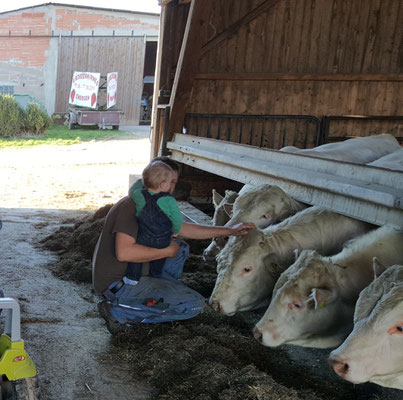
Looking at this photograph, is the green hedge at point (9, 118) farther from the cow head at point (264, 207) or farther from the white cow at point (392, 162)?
the cow head at point (264, 207)

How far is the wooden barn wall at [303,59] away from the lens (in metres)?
9.27

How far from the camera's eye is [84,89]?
74.6 feet

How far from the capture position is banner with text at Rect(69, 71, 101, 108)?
22.5 metres

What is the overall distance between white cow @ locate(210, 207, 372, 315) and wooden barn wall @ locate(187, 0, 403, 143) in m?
5.40

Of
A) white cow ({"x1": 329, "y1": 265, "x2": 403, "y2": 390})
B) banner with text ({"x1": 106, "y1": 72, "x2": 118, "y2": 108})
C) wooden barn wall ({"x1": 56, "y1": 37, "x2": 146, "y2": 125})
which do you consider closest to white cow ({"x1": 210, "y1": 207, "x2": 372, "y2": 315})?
white cow ({"x1": 329, "y1": 265, "x2": 403, "y2": 390})

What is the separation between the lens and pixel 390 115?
31.2ft

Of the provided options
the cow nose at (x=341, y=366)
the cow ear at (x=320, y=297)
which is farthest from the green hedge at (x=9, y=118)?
the cow nose at (x=341, y=366)

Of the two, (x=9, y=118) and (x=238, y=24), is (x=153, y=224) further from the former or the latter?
(x=9, y=118)

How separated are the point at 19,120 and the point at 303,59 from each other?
11731 millimetres

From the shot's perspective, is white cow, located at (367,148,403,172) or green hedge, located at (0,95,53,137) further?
green hedge, located at (0,95,53,137)

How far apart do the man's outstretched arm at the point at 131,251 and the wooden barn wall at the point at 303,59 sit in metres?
5.77

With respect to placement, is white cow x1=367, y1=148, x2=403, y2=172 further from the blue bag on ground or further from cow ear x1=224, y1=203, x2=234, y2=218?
the blue bag on ground

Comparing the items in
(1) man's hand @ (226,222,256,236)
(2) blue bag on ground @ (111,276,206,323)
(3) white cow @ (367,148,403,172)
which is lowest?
(2) blue bag on ground @ (111,276,206,323)

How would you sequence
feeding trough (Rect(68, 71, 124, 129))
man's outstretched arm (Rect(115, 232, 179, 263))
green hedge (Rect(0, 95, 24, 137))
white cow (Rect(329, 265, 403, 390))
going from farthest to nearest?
feeding trough (Rect(68, 71, 124, 129)) < green hedge (Rect(0, 95, 24, 137)) < man's outstretched arm (Rect(115, 232, 179, 263)) < white cow (Rect(329, 265, 403, 390))
